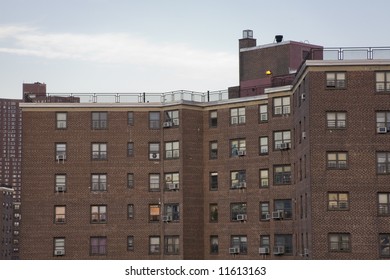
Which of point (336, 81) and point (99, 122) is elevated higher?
point (336, 81)

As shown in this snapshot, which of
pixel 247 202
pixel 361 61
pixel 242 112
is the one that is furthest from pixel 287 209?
pixel 361 61

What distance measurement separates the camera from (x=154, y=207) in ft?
304

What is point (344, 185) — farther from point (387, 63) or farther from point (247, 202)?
point (247, 202)

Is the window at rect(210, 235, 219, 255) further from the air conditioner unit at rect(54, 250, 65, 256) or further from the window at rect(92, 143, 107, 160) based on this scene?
the air conditioner unit at rect(54, 250, 65, 256)

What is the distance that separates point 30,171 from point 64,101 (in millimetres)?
11038

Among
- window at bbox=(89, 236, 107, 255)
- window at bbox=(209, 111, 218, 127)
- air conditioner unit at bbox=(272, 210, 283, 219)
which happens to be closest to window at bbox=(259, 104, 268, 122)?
window at bbox=(209, 111, 218, 127)

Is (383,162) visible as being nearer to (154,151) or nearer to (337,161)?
(337,161)

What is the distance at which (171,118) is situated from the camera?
9306cm

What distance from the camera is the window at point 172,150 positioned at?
9206cm

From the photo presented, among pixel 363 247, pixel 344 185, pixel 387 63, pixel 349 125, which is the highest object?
pixel 387 63

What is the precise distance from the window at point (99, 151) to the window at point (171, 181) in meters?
6.46

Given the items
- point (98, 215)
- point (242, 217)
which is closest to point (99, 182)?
point (98, 215)

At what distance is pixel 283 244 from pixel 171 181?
43.6 feet

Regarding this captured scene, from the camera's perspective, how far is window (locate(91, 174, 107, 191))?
9256cm
